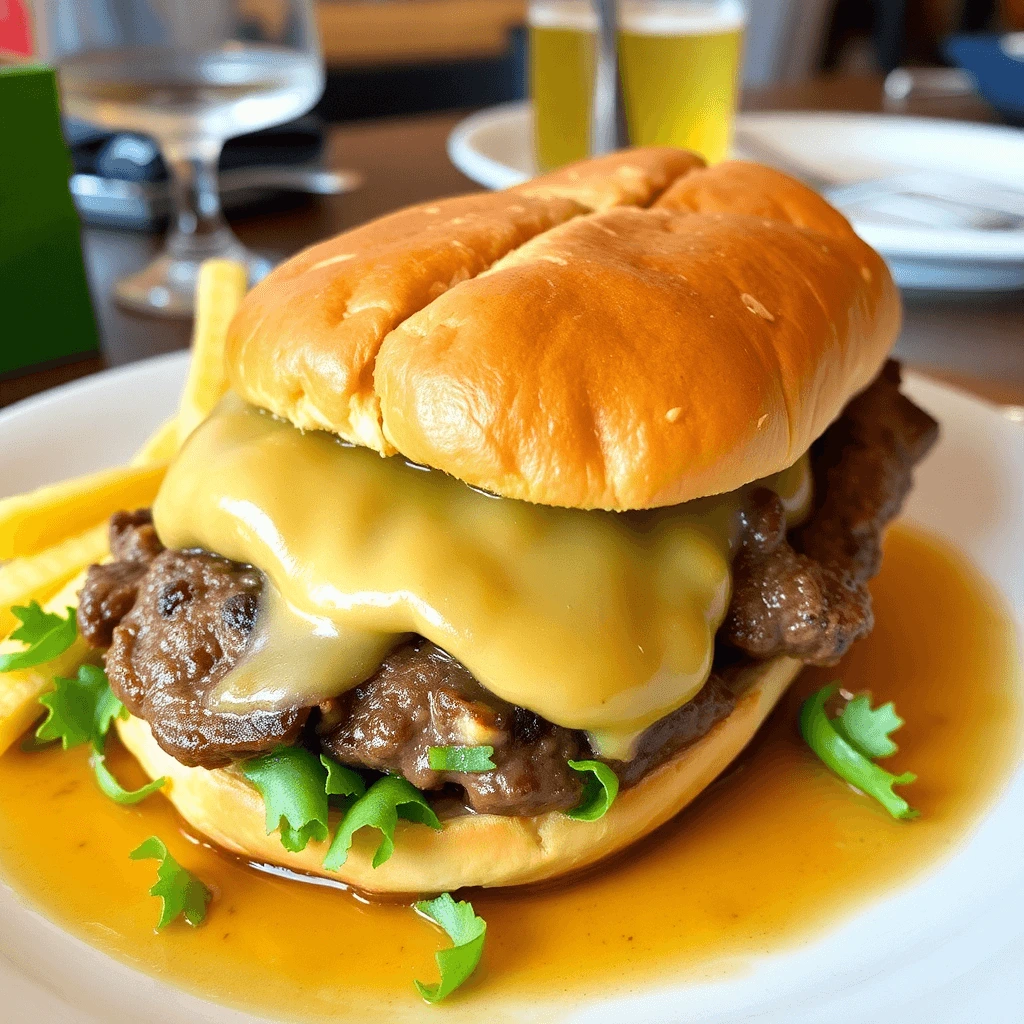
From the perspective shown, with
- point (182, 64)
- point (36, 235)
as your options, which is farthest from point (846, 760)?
point (182, 64)

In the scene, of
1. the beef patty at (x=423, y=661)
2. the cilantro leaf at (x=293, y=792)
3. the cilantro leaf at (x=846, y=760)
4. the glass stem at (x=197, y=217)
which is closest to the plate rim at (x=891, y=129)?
the glass stem at (x=197, y=217)

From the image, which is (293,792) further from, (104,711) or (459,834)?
(104,711)

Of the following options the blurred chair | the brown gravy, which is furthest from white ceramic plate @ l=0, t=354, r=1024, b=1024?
the blurred chair

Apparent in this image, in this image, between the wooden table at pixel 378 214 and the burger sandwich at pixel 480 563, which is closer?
the burger sandwich at pixel 480 563

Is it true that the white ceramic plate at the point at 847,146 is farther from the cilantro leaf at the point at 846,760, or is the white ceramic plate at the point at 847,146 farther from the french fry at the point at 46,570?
the cilantro leaf at the point at 846,760

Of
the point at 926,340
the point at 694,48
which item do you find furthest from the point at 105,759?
the point at 694,48

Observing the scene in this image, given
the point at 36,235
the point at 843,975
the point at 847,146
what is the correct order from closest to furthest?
1. the point at 843,975
2. the point at 36,235
3. the point at 847,146
